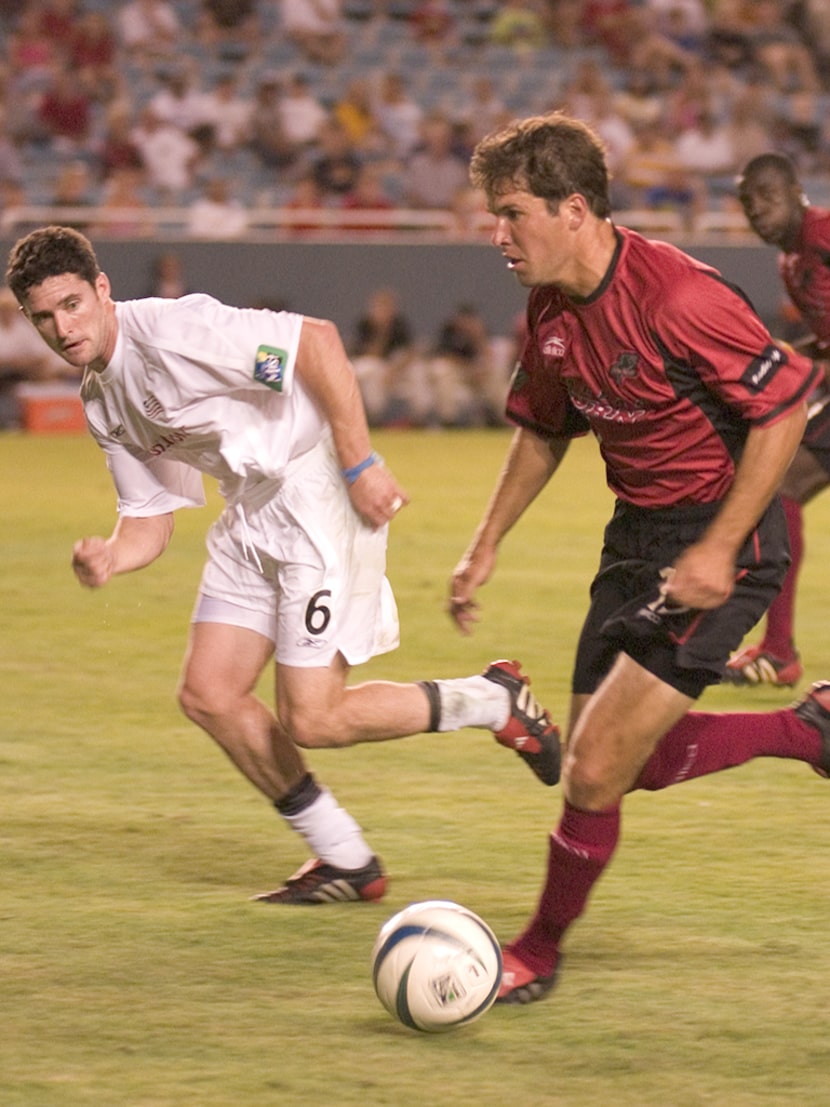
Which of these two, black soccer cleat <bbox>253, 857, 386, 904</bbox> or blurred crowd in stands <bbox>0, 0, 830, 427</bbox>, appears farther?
blurred crowd in stands <bbox>0, 0, 830, 427</bbox>

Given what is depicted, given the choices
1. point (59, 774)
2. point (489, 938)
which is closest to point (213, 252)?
point (59, 774)

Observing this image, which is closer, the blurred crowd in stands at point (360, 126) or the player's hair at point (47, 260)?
the player's hair at point (47, 260)

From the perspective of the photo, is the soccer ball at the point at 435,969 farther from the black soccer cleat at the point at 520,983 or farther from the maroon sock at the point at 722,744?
the maroon sock at the point at 722,744

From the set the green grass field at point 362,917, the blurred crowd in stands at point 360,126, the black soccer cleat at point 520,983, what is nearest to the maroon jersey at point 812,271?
the green grass field at point 362,917

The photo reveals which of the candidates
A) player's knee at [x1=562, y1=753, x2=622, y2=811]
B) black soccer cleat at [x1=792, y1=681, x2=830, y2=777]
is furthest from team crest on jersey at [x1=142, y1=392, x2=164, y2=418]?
black soccer cleat at [x1=792, y1=681, x2=830, y2=777]

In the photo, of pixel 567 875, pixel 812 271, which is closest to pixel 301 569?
pixel 567 875

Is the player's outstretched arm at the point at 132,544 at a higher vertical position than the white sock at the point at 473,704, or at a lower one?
higher

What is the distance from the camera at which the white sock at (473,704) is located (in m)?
5.45

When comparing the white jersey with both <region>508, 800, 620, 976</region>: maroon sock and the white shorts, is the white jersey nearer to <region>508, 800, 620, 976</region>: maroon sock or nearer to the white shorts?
the white shorts

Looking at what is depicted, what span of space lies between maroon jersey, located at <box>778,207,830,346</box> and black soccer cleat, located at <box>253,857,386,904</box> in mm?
4140

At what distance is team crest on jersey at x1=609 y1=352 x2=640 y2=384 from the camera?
4.50 meters

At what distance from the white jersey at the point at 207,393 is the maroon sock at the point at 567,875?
134 centimetres

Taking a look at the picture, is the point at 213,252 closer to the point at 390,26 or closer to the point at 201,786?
the point at 390,26

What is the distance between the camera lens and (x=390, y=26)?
883 inches
